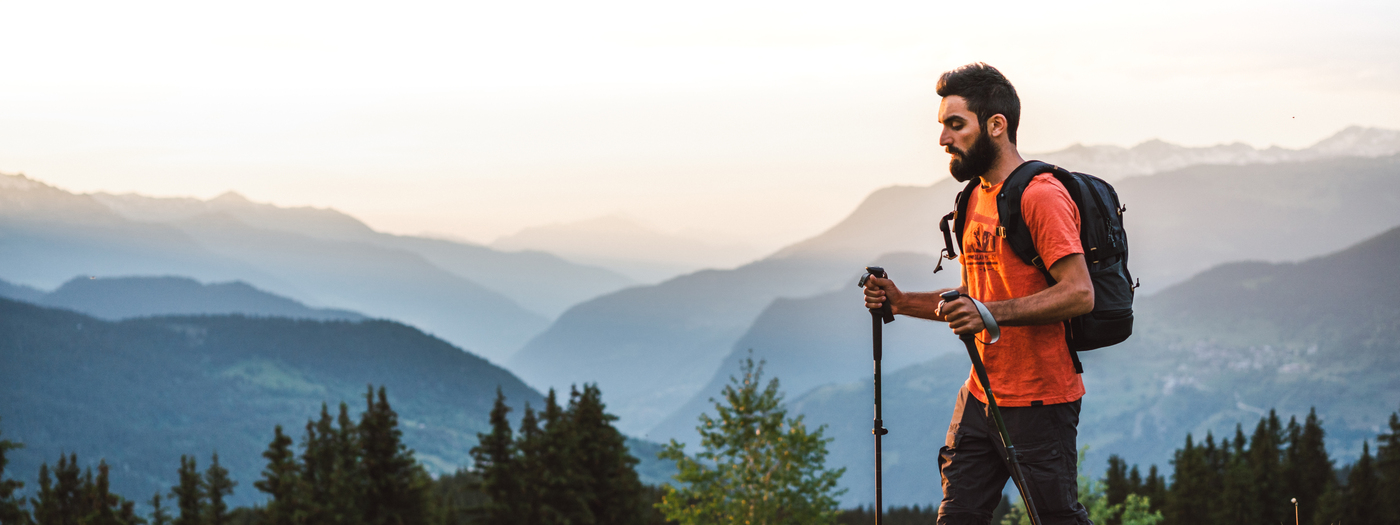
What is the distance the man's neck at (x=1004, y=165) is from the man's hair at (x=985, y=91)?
→ 10 centimetres

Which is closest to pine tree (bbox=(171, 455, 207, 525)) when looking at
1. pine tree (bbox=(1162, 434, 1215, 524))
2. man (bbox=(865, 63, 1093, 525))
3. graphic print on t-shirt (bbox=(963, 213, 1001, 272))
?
man (bbox=(865, 63, 1093, 525))

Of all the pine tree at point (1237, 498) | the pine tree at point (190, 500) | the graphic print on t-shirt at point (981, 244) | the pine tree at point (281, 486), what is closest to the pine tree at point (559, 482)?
the pine tree at point (281, 486)

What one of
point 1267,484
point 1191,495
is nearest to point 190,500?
point 1191,495

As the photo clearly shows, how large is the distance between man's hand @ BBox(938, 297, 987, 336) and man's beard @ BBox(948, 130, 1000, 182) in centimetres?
71

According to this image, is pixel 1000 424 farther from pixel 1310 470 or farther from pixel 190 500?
pixel 1310 470

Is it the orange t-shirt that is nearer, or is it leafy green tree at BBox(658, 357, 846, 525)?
the orange t-shirt

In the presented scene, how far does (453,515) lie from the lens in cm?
7356

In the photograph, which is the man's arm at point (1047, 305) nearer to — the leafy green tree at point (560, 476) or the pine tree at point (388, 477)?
the leafy green tree at point (560, 476)

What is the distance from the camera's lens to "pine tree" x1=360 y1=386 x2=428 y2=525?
62219 mm

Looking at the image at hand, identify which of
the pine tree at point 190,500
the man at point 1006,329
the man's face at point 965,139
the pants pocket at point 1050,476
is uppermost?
the pine tree at point 190,500

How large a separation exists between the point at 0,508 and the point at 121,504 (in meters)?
19.9

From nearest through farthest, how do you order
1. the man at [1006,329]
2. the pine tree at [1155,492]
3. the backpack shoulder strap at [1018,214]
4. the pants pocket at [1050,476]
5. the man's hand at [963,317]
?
the man's hand at [963,317] < the man at [1006,329] < the backpack shoulder strap at [1018,214] < the pants pocket at [1050,476] < the pine tree at [1155,492]

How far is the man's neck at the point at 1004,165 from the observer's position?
5.52m

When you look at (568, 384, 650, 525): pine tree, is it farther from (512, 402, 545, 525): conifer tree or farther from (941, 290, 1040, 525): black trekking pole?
(941, 290, 1040, 525): black trekking pole
